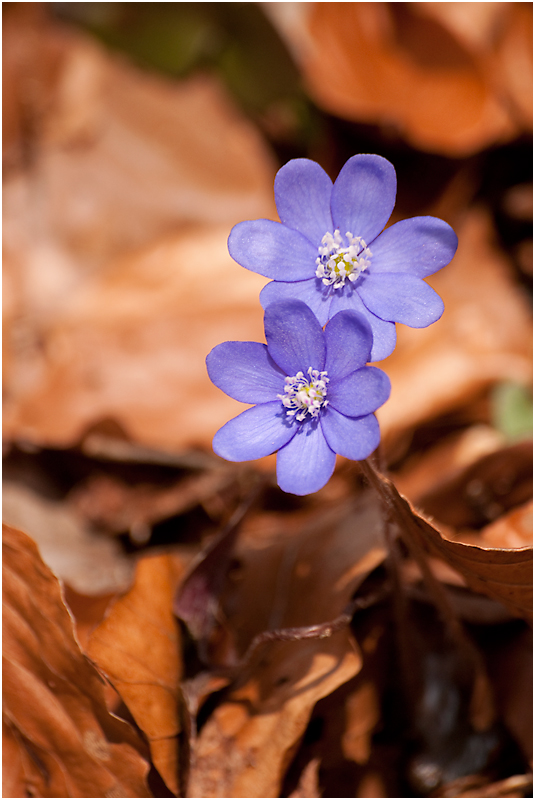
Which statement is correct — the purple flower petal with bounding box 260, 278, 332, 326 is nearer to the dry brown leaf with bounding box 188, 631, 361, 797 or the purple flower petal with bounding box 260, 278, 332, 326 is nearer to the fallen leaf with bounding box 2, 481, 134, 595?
the dry brown leaf with bounding box 188, 631, 361, 797

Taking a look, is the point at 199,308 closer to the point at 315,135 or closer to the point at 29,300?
the point at 29,300

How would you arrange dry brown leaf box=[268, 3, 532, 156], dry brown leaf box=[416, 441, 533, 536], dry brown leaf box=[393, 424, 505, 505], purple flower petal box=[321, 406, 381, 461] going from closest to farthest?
purple flower petal box=[321, 406, 381, 461]
dry brown leaf box=[416, 441, 533, 536]
dry brown leaf box=[393, 424, 505, 505]
dry brown leaf box=[268, 3, 532, 156]

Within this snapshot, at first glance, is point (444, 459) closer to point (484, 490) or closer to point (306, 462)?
point (484, 490)

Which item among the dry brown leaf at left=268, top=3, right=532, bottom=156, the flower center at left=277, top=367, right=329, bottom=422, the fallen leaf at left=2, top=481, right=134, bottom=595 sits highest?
the dry brown leaf at left=268, top=3, right=532, bottom=156

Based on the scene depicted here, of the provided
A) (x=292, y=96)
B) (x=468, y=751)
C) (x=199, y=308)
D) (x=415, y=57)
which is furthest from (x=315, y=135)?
(x=468, y=751)

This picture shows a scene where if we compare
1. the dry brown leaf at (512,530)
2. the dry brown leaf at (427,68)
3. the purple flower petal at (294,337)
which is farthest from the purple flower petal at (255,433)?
the dry brown leaf at (427,68)

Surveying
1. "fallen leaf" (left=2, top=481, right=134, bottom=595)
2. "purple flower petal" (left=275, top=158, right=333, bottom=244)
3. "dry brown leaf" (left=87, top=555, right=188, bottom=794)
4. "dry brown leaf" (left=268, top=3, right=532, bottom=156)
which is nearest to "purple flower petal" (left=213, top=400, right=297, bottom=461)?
"purple flower petal" (left=275, top=158, right=333, bottom=244)

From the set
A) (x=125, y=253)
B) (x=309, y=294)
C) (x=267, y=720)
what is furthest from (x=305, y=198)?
(x=125, y=253)
